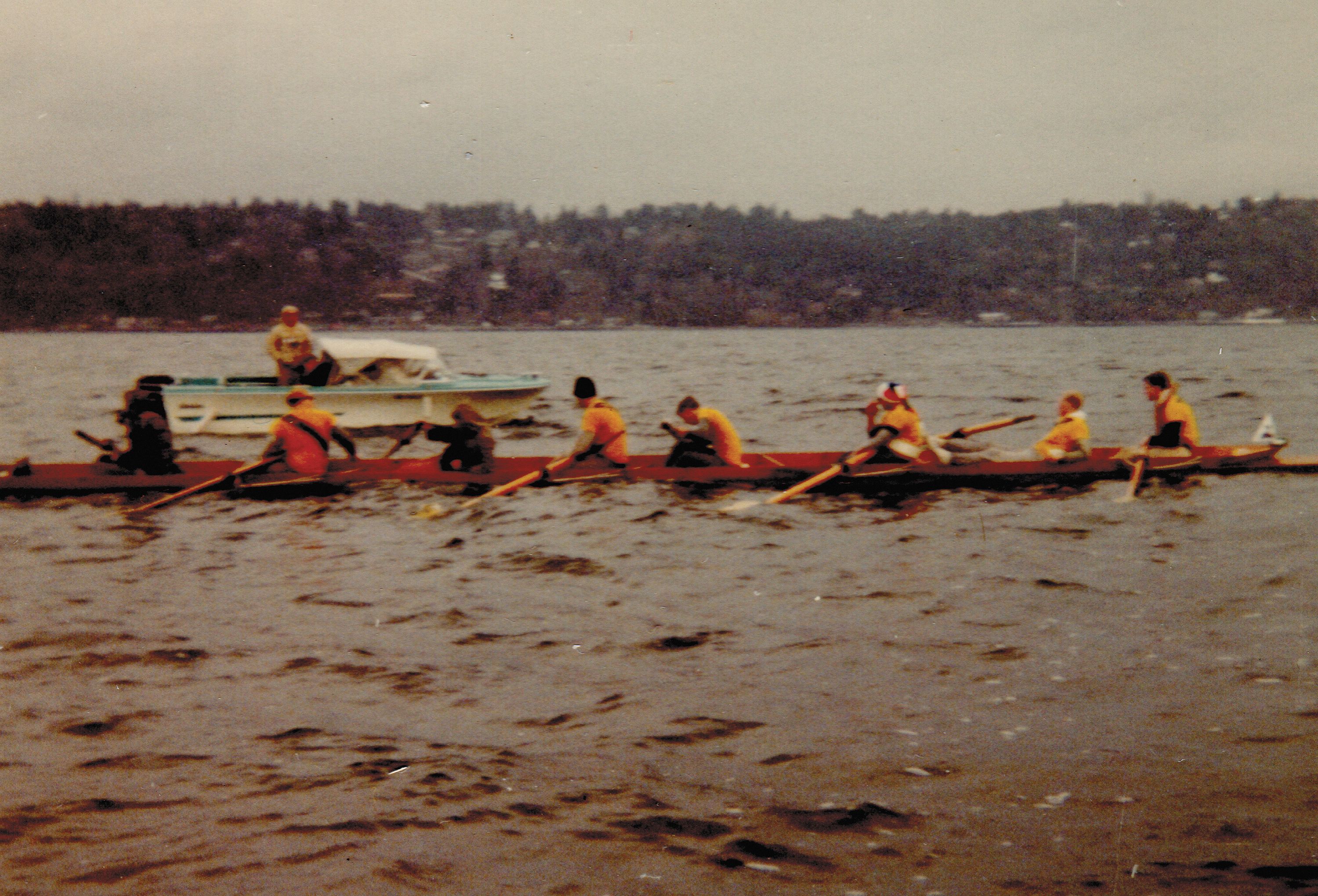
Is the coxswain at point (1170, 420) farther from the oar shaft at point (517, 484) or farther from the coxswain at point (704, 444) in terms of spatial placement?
the oar shaft at point (517, 484)

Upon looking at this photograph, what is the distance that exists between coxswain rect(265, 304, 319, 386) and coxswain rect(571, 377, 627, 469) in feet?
27.6

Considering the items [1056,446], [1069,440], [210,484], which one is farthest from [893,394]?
[210,484]

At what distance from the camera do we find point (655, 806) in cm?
612

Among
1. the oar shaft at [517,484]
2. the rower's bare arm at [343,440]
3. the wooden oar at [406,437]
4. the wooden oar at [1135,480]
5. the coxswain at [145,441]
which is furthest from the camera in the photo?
the wooden oar at [406,437]

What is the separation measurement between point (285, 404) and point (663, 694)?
1793 cm

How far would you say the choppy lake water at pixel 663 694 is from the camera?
5.59m

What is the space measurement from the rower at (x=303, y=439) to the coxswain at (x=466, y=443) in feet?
4.41

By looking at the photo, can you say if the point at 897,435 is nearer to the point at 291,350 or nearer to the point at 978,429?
the point at 978,429

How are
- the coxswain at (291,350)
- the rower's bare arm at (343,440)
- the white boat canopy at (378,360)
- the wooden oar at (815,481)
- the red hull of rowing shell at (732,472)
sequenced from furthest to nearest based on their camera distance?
the white boat canopy at (378,360) < the coxswain at (291,350) < the red hull of rowing shell at (732,472) < the rower's bare arm at (343,440) < the wooden oar at (815,481)

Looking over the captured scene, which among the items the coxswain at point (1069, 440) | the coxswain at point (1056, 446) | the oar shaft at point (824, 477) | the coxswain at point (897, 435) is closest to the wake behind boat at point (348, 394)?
the oar shaft at point (824, 477)

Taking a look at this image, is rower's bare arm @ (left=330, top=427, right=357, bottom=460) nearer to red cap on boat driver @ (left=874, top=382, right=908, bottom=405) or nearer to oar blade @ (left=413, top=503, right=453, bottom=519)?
oar blade @ (left=413, top=503, right=453, bottom=519)

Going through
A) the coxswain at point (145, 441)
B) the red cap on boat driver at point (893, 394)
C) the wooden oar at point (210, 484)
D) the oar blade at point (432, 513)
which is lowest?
the oar blade at point (432, 513)

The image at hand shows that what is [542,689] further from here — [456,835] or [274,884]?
[274,884]

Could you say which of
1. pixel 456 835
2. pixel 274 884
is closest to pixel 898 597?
pixel 456 835
